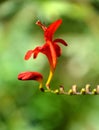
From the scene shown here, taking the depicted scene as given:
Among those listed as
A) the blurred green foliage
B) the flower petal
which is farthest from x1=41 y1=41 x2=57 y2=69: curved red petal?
the blurred green foliage

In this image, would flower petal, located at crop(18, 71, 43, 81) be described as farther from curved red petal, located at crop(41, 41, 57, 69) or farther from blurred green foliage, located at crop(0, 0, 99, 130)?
blurred green foliage, located at crop(0, 0, 99, 130)

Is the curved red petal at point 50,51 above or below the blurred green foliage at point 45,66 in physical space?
above

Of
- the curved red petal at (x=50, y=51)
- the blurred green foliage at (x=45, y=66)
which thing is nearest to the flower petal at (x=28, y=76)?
the curved red petal at (x=50, y=51)

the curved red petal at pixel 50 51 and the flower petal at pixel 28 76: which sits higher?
the curved red petal at pixel 50 51

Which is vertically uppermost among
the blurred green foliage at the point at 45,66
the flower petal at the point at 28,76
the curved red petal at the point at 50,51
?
the curved red petal at the point at 50,51

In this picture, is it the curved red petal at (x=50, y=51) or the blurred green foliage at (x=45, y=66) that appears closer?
the curved red petal at (x=50, y=51)

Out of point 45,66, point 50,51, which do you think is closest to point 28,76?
point 50,51

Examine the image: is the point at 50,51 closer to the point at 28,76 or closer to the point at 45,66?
the point at 28,76

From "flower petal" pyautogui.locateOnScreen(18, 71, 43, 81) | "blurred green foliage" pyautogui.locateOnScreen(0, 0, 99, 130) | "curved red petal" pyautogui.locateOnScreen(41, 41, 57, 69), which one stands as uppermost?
"curved red petal" pyautogui.locateOnScreen(41, 41, 57, 69)

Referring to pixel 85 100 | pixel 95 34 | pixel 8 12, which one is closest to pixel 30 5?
pixel 8 12

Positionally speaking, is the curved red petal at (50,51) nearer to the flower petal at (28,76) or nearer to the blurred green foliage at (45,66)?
the flower petal at (28,76)
